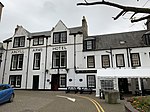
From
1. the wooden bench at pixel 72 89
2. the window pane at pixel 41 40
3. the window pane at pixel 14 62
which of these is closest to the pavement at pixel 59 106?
the wooden bench at pixel 72 89

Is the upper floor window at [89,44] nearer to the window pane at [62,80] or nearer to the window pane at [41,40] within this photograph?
the window pane at [62,80]

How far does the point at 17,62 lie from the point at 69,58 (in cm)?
1037

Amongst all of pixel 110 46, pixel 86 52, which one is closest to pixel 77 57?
pixel 86 52

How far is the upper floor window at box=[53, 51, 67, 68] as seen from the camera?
24106 millimetres

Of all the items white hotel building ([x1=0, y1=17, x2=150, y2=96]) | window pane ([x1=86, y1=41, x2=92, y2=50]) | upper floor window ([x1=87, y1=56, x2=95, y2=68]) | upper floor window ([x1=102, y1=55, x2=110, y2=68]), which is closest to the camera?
white hotel building ([x1=0, y1=17, x2=150, y2=96])

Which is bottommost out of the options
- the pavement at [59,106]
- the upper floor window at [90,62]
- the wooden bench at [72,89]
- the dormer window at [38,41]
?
the pavement at [59,106]

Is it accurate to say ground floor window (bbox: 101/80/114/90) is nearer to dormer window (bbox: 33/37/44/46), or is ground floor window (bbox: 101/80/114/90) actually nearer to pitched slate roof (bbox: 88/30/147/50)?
pitched slate roof (bbox: 88/30/147/50)

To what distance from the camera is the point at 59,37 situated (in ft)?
83.8

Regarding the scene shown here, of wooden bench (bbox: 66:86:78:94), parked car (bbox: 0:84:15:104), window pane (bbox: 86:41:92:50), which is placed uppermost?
window pane (bbox: 86:41:92:50)

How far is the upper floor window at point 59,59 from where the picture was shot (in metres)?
24.1

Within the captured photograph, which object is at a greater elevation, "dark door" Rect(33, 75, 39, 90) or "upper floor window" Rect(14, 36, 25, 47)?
"upper floor window" Rect(14, 36, 25, 47)

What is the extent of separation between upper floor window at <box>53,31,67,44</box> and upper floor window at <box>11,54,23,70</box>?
7.40 meters

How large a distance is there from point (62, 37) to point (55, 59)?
169 inches

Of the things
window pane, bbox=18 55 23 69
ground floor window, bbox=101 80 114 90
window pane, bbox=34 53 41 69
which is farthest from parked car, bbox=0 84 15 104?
window pane, bbox=18 55 23 69
